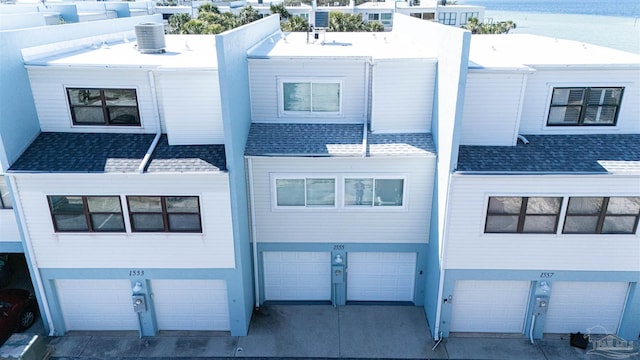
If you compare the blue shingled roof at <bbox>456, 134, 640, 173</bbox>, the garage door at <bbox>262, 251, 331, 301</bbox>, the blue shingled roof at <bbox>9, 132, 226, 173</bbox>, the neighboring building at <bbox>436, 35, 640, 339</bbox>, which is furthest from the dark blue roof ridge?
the blue shingled roof at <bbox>456, 134, 640, 173</bbox>

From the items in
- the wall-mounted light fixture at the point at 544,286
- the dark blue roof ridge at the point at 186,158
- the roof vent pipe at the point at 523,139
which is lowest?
the wall-mounted light fixture at the point at 544,286

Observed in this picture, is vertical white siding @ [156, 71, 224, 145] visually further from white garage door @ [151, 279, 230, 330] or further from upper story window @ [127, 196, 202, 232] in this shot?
white garage door @ [151, 279, 230, 330]

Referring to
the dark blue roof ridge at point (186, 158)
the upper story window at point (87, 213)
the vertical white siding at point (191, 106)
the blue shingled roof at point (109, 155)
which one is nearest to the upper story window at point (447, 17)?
the vertical white siding at point (191, 106)

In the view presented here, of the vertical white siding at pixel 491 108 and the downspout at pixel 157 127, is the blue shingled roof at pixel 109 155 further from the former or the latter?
the vertical white siding at pixel 491 108

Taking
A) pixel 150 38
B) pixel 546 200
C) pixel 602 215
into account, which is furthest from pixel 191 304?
pixel 602 215

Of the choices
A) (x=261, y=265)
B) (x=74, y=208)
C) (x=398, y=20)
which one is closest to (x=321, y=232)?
(x=261, y=265)
